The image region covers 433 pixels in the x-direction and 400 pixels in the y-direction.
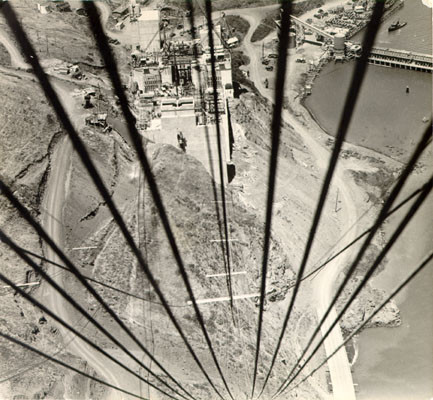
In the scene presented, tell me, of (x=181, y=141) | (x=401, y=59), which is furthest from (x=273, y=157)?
(x=401, y=59)

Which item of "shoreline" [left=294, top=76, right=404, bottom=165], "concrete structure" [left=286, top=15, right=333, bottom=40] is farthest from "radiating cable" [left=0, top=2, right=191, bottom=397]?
"concrete structure" [left=286, top=15, right=333, bottom=40]

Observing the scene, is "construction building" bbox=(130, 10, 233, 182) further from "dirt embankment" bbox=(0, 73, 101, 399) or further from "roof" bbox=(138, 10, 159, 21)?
"dirt embankment" bbox=(0, 73, 101, 399)

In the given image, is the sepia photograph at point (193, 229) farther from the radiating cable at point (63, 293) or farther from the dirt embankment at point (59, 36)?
the dirt embankment at point (59, 36)

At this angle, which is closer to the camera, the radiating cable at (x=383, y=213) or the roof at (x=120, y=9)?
the radiating cable at (x=383, y=213)

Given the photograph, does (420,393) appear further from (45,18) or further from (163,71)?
(45,18)

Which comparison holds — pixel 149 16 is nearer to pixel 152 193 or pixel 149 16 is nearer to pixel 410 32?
pixel 152 193

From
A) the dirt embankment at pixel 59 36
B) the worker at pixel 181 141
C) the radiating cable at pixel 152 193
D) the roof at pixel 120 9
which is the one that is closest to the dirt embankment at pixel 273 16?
the roof at pixel 120 9
